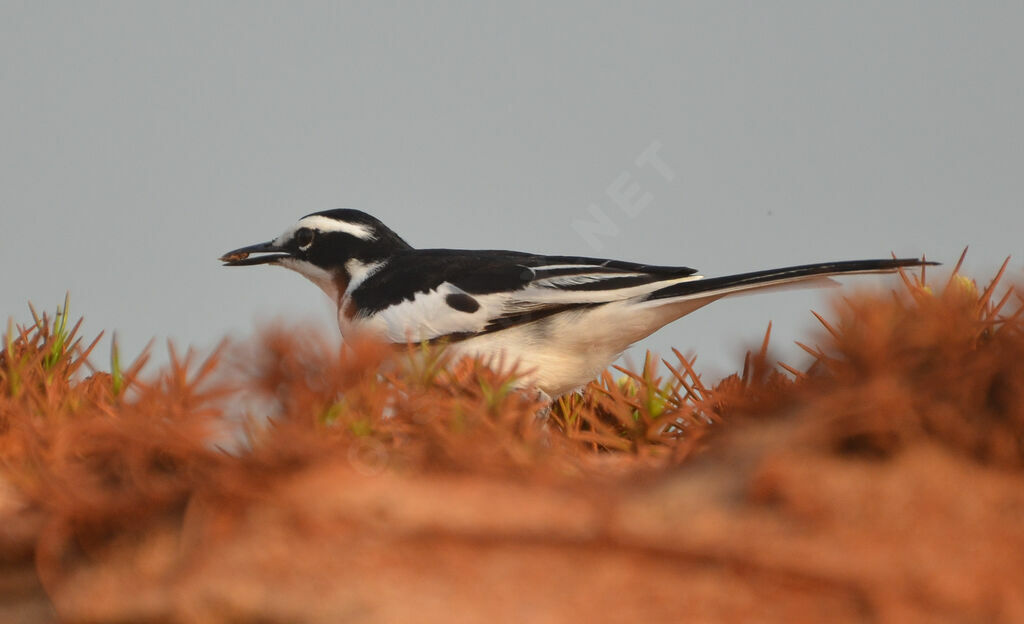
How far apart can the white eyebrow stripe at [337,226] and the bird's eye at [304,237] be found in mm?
31

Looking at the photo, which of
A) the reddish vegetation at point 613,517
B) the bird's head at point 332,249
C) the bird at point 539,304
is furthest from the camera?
the bird's head at point 332,249

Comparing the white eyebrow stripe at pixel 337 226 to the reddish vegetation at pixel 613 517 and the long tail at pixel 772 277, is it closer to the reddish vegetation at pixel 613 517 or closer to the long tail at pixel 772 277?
the long tail at pixel 772 277

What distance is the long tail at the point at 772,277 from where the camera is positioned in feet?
14.3

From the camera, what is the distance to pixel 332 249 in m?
6.84

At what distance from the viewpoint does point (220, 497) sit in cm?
236

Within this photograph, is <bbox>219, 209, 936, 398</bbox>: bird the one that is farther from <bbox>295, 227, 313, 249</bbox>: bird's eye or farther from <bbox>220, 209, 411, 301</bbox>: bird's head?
<bbox>295, 227, 313, 249</bbox>: bird's eye

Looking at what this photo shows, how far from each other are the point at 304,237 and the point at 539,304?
2.06 metres

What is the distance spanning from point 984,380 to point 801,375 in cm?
116

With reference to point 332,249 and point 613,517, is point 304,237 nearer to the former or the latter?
point 332,249

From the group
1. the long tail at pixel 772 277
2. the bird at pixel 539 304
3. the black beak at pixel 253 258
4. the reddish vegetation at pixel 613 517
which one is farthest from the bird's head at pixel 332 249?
the reddish vegetation at pixel 613 517

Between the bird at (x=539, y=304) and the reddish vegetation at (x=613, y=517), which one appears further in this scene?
the bird at (x=539, y=304)

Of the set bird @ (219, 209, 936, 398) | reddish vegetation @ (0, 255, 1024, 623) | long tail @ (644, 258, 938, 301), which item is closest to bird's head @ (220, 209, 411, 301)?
bird @ (219, 209, 936, 398)

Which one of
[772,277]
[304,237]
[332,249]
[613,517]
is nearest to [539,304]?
[772,277]

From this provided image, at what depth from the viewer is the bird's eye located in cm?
689
